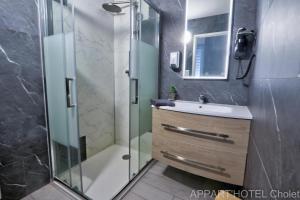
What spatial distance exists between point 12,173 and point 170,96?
1.72m

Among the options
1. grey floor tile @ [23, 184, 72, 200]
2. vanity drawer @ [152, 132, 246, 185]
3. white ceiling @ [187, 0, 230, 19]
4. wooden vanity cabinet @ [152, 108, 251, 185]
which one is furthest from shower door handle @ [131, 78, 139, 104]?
grey floor tile @ [23, 184, 72, 200]

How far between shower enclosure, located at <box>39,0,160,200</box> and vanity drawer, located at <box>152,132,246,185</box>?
306mm

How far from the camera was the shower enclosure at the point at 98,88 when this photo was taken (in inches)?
52.4

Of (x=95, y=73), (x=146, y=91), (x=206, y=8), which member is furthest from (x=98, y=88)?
(x=206, y=8)

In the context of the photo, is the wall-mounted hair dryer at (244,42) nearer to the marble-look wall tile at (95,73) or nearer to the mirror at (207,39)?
the mirror at (207,39)

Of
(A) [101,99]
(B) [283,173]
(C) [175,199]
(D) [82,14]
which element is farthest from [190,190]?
(D) [82,14]

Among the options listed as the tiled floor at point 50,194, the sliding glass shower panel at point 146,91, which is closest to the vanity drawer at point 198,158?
the sliding glass shower panel at point 146,91

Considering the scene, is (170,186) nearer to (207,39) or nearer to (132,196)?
(132,196)

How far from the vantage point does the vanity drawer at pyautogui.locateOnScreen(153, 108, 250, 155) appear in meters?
1.16

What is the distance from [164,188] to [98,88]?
1514mm

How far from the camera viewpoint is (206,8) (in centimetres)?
165

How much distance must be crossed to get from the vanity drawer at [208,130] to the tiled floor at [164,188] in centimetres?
53

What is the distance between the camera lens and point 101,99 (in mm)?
2201

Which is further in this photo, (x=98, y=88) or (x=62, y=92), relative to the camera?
(x=98, y=88)
